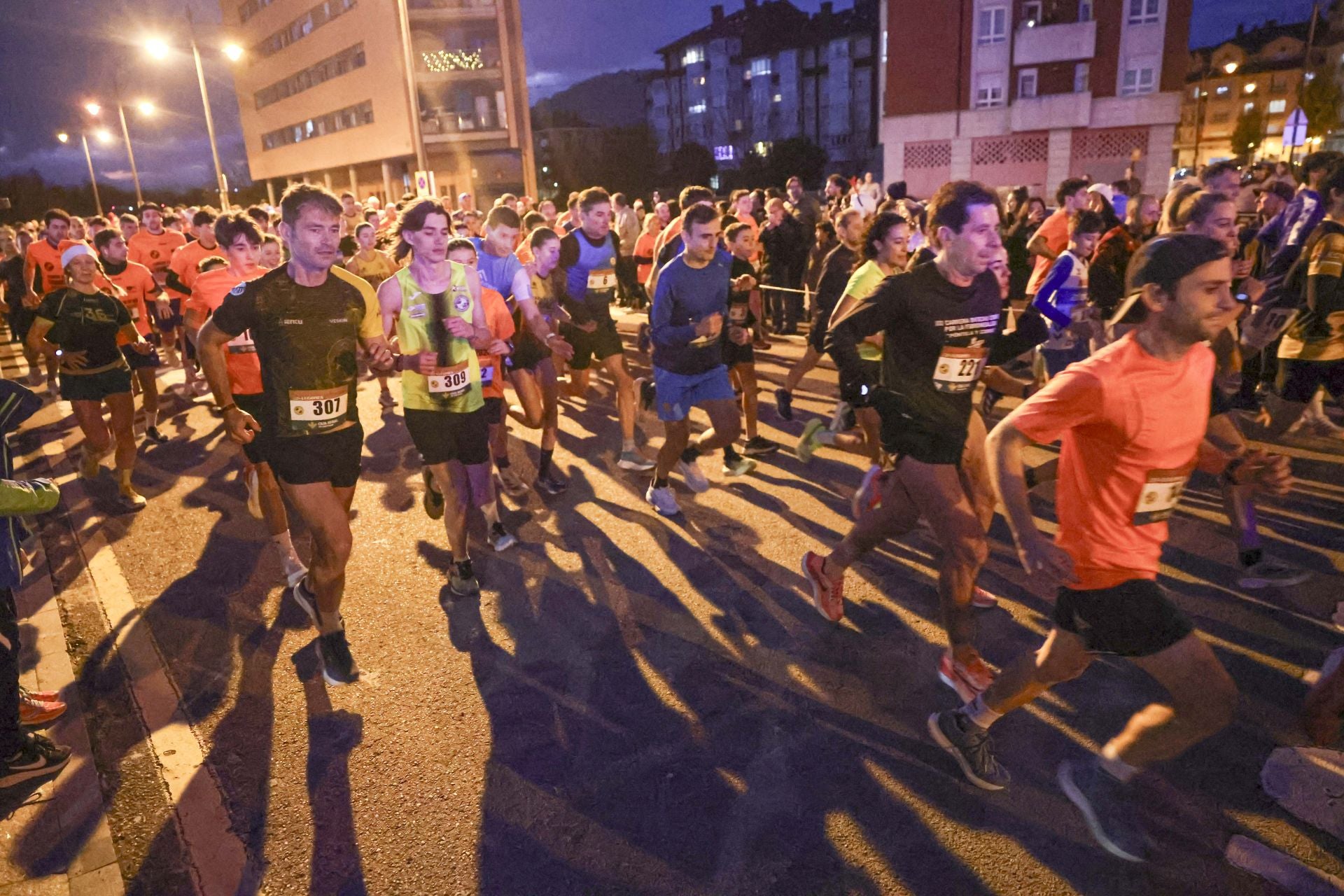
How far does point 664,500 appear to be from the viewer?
255 inches

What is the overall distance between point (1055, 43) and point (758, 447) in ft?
125

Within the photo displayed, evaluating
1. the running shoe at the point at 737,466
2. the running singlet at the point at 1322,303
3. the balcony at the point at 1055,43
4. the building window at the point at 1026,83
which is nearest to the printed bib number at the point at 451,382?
the running shoe at the point at 737,466

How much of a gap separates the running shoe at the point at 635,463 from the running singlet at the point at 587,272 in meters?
1.23

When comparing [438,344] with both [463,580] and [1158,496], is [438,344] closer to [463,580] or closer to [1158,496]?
[463,580]

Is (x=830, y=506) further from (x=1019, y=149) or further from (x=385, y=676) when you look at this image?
(x=1019, y=149)

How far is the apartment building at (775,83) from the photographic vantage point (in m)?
68.6

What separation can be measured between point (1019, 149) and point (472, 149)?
93.1ft

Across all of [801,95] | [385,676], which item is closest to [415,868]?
[385,676]

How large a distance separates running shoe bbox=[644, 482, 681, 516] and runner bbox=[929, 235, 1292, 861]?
3758 millimetres

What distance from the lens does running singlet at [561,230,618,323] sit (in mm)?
7352

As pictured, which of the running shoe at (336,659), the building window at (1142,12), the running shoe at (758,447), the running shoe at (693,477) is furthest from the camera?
the building window at (1142,12)

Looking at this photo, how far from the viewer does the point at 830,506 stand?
6.46 m

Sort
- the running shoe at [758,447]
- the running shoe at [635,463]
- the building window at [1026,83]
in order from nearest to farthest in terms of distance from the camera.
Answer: the running shoe at [635,463] → the running shoe at [758,447] → the building window at [1026,83]

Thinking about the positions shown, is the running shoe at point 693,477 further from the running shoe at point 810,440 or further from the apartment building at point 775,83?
the apartment building at point 775,83
